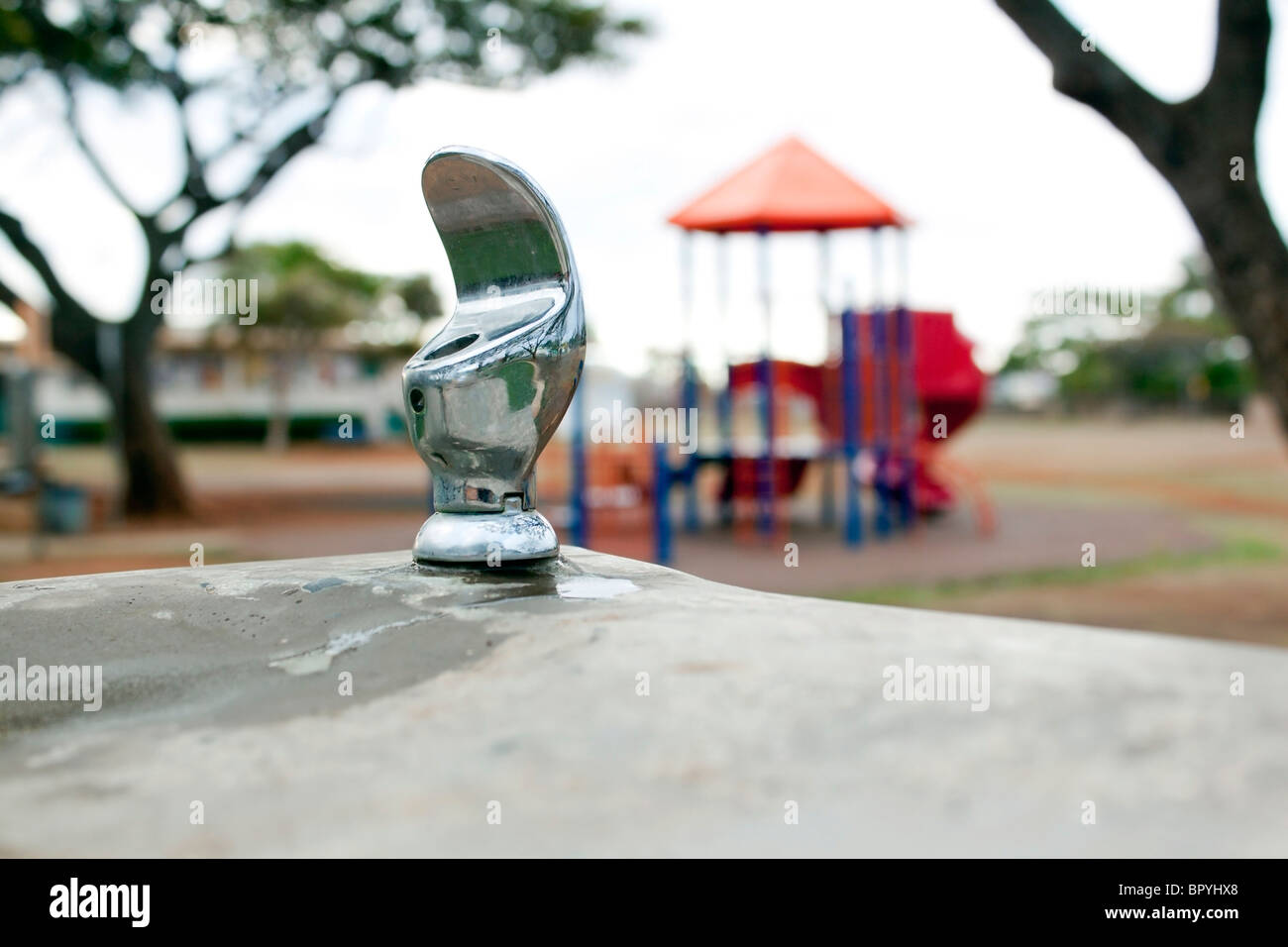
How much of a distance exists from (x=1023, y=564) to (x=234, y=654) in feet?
25.4

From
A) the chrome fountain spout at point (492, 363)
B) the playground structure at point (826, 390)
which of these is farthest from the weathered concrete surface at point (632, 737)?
the playground structure at point (826, 390)

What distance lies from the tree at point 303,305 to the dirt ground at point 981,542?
9846mm

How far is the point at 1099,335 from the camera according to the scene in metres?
44.5

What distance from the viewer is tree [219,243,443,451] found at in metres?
28.8

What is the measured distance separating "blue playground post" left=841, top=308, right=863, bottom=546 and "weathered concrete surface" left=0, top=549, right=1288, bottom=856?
808cm

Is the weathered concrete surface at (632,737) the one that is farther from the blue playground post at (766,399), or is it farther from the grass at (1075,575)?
the blue playground post at (766,399)

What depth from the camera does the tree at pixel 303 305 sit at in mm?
28750

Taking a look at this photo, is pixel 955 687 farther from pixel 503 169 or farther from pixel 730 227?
pixel 730 227

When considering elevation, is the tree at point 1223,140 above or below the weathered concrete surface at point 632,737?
above

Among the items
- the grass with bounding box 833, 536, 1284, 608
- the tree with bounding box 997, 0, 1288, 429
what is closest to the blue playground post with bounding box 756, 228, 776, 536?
the grass with bounding box 833, 536, 1284, 608


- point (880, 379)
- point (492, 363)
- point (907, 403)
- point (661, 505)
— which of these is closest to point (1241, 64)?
point (492, 363)

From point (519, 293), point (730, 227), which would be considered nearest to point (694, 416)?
point (730, 227)

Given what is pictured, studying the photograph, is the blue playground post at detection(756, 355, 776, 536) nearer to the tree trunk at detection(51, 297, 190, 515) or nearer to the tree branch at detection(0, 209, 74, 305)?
the tree trunk at detection(51, 297, 190, 515)
